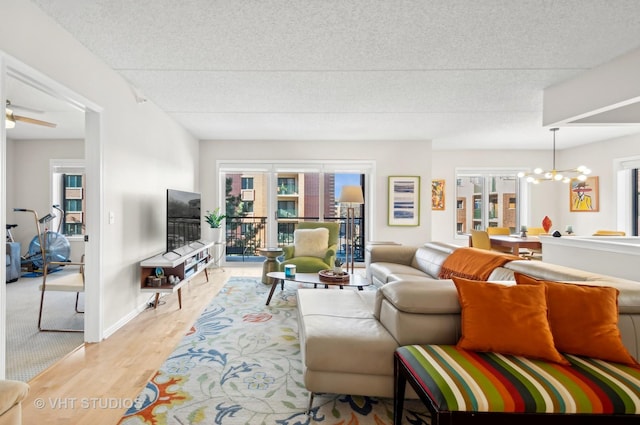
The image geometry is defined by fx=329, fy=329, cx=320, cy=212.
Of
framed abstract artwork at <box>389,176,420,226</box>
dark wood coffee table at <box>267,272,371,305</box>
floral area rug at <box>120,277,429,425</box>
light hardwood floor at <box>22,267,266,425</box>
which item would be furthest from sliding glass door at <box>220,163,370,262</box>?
floral area rug at <box>120,277,429,425</box>

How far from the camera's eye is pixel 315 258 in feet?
15.7

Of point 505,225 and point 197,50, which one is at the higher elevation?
point 197,50

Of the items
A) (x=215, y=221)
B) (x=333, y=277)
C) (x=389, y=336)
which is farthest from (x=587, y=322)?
(x=215, y=221)

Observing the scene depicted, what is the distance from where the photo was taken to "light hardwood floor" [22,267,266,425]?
6.15ft

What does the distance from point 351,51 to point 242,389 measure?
8.64 ft

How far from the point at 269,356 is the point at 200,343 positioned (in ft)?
2.18

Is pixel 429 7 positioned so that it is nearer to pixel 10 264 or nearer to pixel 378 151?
pixel 378 151

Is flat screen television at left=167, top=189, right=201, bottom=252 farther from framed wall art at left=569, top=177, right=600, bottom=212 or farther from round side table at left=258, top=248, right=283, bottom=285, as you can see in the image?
framed wall art at left=569, top=177, right=600, bottom=212

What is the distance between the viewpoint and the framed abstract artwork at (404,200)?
625 cm

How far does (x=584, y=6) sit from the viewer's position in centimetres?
207

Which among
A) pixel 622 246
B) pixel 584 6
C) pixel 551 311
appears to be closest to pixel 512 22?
pixel 584 6

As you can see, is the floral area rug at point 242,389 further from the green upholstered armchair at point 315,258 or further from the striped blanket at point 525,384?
the green upholstered armchair at point 315,258

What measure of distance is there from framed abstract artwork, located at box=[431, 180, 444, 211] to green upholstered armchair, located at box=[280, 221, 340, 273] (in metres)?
2.77

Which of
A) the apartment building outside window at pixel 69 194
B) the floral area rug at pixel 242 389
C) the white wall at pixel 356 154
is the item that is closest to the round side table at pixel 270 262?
the floral area rug at pixel 242 389
